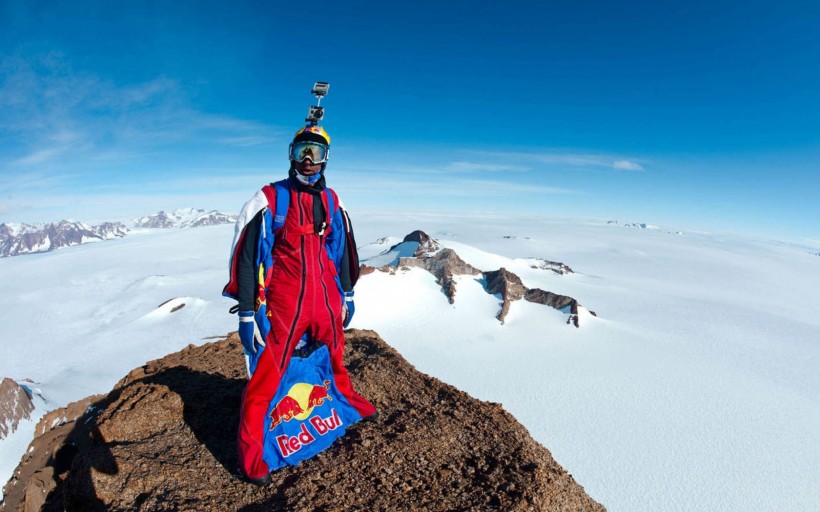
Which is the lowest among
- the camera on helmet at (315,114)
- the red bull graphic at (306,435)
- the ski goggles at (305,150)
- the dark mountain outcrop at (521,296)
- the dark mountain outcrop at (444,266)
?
the dark mountain outcrop at (521,296)

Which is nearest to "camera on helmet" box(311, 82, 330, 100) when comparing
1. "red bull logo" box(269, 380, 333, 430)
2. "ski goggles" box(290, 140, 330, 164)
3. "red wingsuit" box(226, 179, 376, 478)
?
"ski goggles" box(290, 140, 330, 164)

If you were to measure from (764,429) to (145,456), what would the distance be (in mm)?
29155

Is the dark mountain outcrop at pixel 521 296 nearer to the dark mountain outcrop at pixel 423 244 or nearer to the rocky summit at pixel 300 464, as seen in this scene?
the dark mountain outcrop at pixel 423 244

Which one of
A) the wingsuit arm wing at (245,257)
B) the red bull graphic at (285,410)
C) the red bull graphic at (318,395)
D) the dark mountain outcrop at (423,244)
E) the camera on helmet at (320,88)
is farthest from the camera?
the dark mountain outcrop at (423,244)

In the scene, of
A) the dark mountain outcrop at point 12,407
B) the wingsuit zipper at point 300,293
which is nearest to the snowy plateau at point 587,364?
the dark mountain outcrop at point 12,407

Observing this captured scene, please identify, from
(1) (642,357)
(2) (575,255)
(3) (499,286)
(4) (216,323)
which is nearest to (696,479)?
(1) (642,357)

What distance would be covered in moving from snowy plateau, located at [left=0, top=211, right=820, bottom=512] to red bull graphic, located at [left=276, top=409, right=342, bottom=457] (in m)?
5.11

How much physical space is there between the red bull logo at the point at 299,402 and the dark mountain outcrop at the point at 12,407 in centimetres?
840

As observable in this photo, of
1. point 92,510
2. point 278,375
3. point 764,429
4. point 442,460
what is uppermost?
point 278,375

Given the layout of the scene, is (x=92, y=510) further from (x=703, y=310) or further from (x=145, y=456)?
(x=703, y=310)

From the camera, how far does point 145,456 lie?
3.52m

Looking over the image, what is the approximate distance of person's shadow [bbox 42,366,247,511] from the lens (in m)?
3.36

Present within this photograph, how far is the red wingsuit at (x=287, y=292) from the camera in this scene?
323 cm

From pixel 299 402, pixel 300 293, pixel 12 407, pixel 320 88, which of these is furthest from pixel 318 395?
pixel 12 407
